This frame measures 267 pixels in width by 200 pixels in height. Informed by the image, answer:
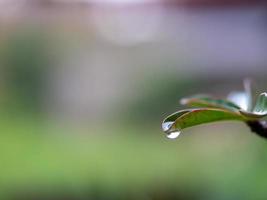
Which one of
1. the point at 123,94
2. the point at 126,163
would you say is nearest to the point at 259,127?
the point at 126,163

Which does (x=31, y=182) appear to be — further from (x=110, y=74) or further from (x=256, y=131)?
(x=110, y=74)

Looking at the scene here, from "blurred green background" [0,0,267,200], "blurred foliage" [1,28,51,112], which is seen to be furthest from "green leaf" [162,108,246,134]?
"blurred foliage" [1,28,51,112]

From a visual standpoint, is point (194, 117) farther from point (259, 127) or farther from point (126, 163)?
point (126, 163)

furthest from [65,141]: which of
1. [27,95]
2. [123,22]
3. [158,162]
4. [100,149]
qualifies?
[123,22]

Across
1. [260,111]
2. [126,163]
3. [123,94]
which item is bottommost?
[260,111]

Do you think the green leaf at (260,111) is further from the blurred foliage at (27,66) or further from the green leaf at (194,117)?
the blurred foliage at (27,66)
